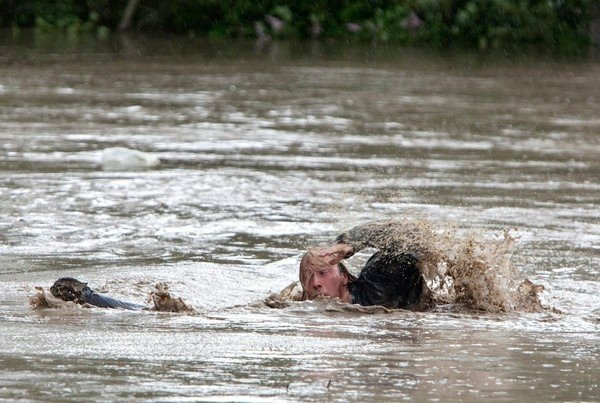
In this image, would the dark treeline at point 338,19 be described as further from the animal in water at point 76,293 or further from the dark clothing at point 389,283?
the animal in water at point 76,293

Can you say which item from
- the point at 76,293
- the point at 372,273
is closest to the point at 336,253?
the point at 372,273

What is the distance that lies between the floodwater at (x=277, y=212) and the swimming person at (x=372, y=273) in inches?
6.1

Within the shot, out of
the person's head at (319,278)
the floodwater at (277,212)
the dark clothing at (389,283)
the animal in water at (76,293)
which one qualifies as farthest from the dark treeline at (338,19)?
the animal in water at (76,293)

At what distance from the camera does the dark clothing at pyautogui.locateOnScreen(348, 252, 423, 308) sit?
8445 millimetres

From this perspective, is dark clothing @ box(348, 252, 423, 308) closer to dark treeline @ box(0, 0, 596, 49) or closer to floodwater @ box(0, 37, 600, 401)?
floodwater @ box(0, 37, 600, 401)

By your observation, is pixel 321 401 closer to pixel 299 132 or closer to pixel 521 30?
pixel 299 132

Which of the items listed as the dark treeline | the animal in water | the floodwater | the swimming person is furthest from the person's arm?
the dark treeline

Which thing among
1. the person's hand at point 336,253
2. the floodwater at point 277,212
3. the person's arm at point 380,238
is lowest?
the floodwater at point 277,212

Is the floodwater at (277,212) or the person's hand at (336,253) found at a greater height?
the person's hand at (336,253)

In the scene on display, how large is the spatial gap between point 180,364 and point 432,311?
235 cm

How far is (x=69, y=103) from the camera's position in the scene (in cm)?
2066

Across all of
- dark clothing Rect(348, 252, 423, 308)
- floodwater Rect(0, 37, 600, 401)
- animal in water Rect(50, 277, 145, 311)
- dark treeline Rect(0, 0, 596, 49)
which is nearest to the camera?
floodwater Rect(0, 37, 600, 401)

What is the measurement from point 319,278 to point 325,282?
0.05 m

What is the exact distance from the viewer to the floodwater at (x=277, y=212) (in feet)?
21.0
